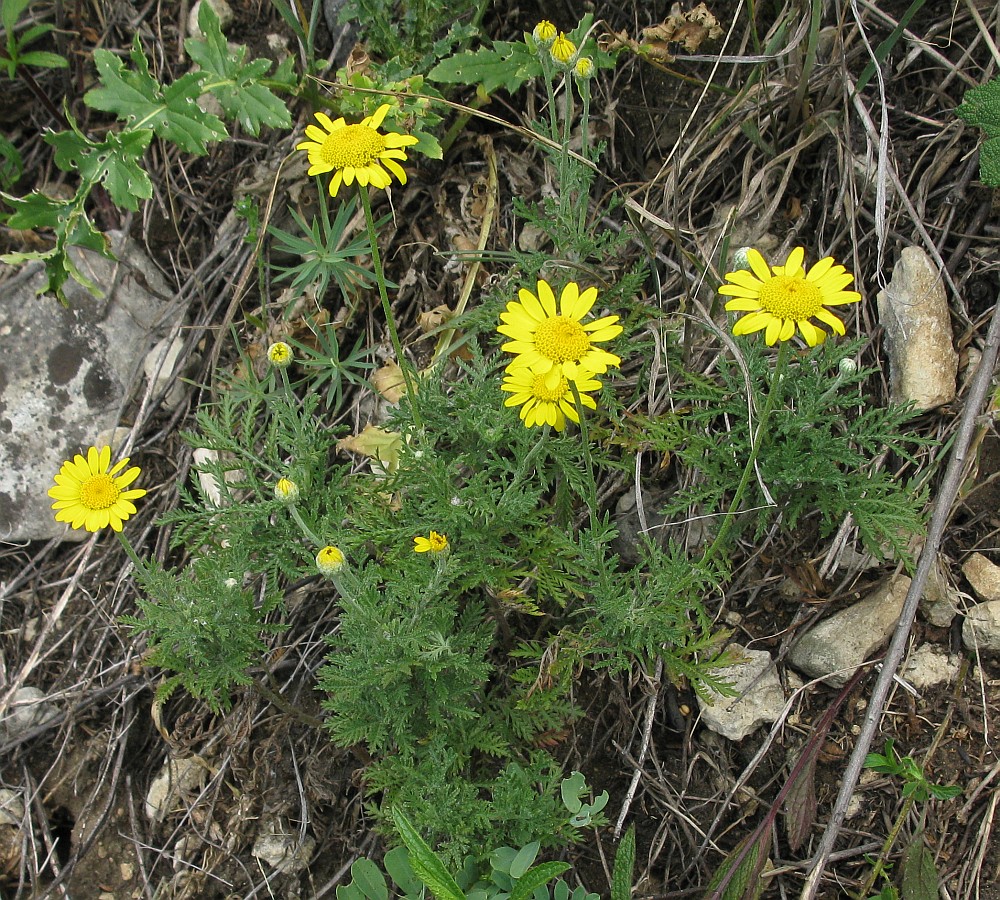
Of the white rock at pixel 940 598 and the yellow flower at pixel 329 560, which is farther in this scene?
the white rock at pixel 940 598

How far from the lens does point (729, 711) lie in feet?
8.26

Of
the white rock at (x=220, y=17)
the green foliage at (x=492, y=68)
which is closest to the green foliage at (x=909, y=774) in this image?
the green foliage at (x=492, y=68)

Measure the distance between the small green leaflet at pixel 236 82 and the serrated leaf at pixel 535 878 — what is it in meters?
2.51

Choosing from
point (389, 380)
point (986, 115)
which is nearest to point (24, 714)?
point (389, 380)

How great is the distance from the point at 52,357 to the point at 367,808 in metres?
2.38

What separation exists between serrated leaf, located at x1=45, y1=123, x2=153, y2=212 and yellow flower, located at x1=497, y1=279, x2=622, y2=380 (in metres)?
1.77

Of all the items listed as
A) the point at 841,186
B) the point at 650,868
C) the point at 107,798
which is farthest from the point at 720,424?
the point at 107,798

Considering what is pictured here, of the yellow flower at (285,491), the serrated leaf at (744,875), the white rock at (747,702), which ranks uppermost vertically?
the yellow flower at (285,491)

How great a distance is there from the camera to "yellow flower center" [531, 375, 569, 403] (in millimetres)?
2107

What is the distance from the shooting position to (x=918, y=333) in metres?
2.63

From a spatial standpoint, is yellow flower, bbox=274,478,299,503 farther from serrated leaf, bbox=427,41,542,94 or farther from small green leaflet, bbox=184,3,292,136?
serrated leaf, bbox=427,41,542,94

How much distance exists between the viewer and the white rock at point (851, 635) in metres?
2.51

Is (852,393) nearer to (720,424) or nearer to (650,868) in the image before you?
(720,424)

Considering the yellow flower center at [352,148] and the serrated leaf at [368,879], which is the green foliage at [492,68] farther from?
the serrated leaf at [368,879]
